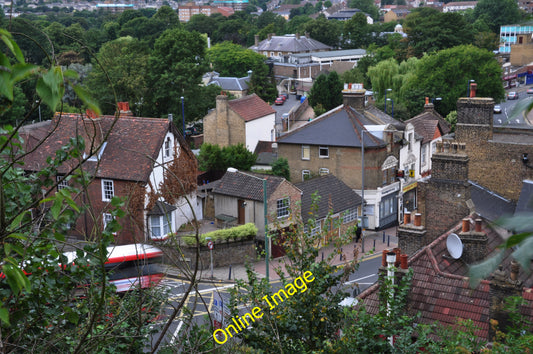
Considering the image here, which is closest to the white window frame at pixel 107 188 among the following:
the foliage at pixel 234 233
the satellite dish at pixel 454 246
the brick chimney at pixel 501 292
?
the foliage at pixel 234 233

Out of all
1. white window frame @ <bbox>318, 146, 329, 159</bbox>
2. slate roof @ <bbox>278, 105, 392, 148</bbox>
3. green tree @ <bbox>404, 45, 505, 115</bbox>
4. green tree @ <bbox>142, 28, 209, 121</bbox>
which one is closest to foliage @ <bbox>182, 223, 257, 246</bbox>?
white window frame @ <bbox>318, 146, 329, 159</bbox>

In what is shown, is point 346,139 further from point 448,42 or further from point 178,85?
point 448,42

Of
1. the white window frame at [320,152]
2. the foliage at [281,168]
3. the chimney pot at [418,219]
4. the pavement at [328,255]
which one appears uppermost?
the chimney pot at [418,219]

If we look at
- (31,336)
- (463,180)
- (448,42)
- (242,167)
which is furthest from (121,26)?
(31,336)

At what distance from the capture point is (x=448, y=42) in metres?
92.2

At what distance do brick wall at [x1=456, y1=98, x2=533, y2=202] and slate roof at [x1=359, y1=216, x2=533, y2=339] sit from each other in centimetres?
1169

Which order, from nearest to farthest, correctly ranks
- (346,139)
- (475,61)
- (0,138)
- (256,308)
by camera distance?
1. (0,138)
2. (256,308)
3. (346,139)
4. (475,61)

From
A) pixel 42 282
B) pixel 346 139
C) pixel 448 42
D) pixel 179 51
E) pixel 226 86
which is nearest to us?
pixel 42 282

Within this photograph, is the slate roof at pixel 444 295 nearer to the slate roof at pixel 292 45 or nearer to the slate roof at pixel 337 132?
the slate roof at pixel 337 132

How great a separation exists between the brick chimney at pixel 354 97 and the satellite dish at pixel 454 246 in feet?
85.0

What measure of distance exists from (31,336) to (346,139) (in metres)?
33.3

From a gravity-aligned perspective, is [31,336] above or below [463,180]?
above

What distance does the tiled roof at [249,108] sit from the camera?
49156mm

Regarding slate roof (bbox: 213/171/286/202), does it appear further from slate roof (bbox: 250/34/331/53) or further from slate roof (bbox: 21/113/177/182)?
slate roof (bbox: 250/34/331/53)
